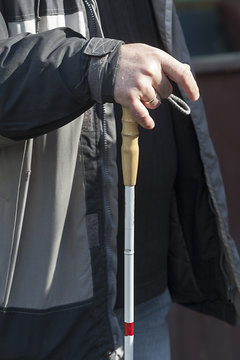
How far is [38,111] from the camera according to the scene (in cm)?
178

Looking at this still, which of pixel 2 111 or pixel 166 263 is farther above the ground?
pixel 2 111

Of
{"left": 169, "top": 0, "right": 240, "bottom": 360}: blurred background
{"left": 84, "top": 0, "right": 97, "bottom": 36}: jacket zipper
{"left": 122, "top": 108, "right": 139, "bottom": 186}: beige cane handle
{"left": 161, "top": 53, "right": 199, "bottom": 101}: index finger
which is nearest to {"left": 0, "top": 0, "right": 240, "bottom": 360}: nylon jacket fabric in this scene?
{"left": 84, "top": 0, "right": 97, "bottom": 36}: jacket zipper

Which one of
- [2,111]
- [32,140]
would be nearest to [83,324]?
[32,140]

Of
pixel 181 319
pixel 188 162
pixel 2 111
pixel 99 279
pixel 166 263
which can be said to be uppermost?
pixel 2 111

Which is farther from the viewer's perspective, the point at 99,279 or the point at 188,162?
the point at 188,162

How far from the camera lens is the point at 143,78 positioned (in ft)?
5.63

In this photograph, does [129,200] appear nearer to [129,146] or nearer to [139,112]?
[129,146]

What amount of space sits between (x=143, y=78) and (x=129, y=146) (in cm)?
20

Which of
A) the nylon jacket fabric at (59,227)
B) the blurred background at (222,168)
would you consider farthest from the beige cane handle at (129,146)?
the blurred background at (222,168)

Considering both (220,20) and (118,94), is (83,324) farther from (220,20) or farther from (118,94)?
(220,20)

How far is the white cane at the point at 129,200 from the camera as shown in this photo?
1824mm

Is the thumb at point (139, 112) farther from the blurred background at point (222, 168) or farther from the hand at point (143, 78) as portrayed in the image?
the blurred background at point (222, 168)

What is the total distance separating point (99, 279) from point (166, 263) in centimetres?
52

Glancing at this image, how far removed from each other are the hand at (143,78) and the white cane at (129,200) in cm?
5
